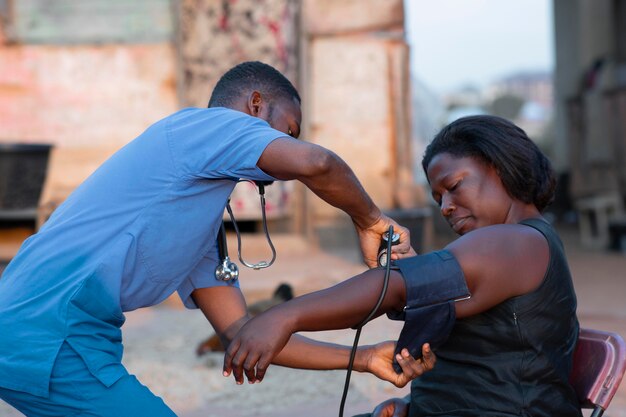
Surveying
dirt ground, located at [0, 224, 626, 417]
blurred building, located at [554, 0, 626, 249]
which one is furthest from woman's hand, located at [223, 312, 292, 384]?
blurred building, located at [554, 0, 626, 249]

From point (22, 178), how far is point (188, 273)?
6781 mm

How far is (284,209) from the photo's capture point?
927 cm

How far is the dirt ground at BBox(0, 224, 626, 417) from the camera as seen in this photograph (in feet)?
15.1

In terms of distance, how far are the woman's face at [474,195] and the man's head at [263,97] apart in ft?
1.56

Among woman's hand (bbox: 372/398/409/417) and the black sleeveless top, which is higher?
the black sleeveless top

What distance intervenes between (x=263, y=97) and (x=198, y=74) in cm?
674

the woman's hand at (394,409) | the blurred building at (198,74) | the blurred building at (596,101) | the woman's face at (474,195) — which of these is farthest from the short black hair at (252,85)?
the blurred building at (596,101)

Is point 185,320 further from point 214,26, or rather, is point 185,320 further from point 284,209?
point 214,26

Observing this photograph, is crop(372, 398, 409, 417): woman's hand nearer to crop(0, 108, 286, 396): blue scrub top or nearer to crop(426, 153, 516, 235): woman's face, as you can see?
crop(426, 153, 516, 235): woman's face

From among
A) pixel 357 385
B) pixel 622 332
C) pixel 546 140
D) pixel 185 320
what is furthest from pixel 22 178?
pixel 546 140

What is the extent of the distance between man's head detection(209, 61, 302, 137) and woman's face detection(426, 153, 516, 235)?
476 mm

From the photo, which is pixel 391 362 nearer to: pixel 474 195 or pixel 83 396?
pixel 474 195

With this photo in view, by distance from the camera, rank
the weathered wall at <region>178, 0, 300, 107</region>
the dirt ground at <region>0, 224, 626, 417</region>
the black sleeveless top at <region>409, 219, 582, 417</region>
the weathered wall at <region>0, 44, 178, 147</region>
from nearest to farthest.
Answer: the black sleeveless top at <region>409, 219, 582, 417</region>, the dirt ground at <region>0, 224, 626, 417</region>, the weathered wall at <region>0, 44, 178, 147</region>, the weathered wall at <region>178, 0, 300, 107</region>

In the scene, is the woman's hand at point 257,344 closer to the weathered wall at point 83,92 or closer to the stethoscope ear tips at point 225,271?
the stethoscope ear tips at point 225,271
